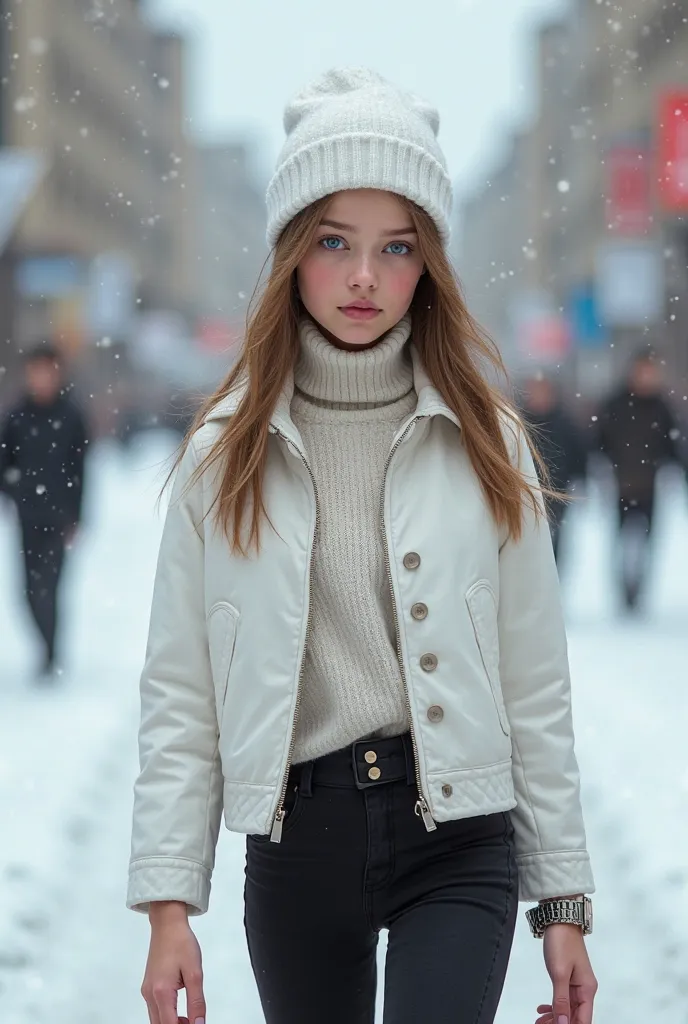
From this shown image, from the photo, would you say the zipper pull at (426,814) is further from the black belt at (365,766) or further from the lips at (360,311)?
the lips at (360,311)

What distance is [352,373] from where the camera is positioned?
2162mm

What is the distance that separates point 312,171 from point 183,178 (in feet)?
148

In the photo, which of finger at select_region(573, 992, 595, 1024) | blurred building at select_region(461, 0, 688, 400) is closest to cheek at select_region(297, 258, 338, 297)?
finger at select_region(573, 992, 595, 1024)

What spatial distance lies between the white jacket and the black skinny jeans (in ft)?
0.16

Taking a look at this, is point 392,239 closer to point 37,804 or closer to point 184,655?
point 184,655

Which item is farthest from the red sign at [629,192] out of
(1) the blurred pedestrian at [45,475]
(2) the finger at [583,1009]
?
(2) the finger at [583,1009]

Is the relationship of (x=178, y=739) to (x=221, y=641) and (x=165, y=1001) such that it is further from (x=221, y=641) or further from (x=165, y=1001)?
(x=165, y=1001)

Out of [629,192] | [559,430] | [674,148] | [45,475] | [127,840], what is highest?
[559,430]

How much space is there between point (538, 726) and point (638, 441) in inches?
145

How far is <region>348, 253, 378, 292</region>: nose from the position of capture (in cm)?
205

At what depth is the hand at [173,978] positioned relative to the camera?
199cm

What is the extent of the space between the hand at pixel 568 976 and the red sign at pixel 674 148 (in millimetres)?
3875

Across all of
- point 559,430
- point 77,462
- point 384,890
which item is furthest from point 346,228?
point 559,430

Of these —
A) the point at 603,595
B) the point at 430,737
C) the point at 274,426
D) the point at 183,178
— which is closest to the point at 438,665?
the point at 430,737
